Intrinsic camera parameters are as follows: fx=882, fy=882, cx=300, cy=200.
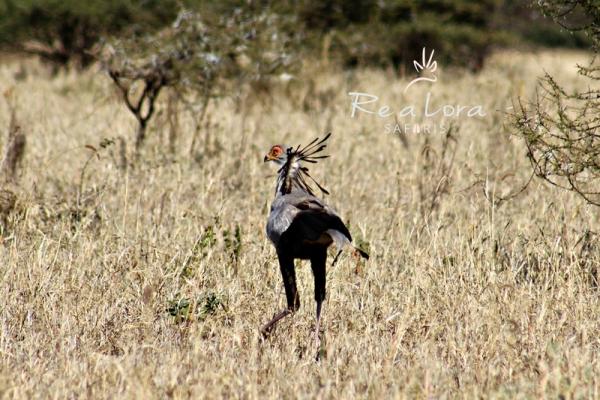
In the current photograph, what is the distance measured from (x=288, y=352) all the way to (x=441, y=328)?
2.84 feet

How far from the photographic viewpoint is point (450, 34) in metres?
19.0

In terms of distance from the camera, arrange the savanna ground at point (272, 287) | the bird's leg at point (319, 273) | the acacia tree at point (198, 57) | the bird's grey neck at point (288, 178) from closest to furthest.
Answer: the savanna ground at point (272, 287) → the bird's leg at point (319, 273) → the bird's grey neck at point (288, 178) → the acacia tree at point (198, 57)

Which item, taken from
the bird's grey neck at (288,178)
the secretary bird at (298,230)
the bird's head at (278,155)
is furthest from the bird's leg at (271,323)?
→ the bird's head at (278,155)

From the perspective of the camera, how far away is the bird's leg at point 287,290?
470 centimetres

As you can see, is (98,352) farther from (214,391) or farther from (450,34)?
(450,34)

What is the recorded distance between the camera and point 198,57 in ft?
32.8

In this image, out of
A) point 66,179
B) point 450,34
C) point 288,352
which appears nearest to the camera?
point 288,352

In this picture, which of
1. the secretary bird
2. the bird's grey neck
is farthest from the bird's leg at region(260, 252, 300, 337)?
the bird's grey neck

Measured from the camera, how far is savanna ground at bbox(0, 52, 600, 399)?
162 inches

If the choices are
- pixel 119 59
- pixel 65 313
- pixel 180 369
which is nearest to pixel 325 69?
pixel 119 59

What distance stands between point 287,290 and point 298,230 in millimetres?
516

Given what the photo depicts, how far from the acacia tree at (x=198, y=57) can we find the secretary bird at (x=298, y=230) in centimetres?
458

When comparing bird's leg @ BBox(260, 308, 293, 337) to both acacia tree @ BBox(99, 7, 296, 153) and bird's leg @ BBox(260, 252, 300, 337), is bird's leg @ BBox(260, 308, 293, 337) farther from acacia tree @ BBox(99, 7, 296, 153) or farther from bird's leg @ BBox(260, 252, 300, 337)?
acacia tree @ BBox(99, 7, 296, 153)

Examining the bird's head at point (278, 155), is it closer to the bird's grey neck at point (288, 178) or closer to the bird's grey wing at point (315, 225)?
the bird's grey neck at point (288, 178)
